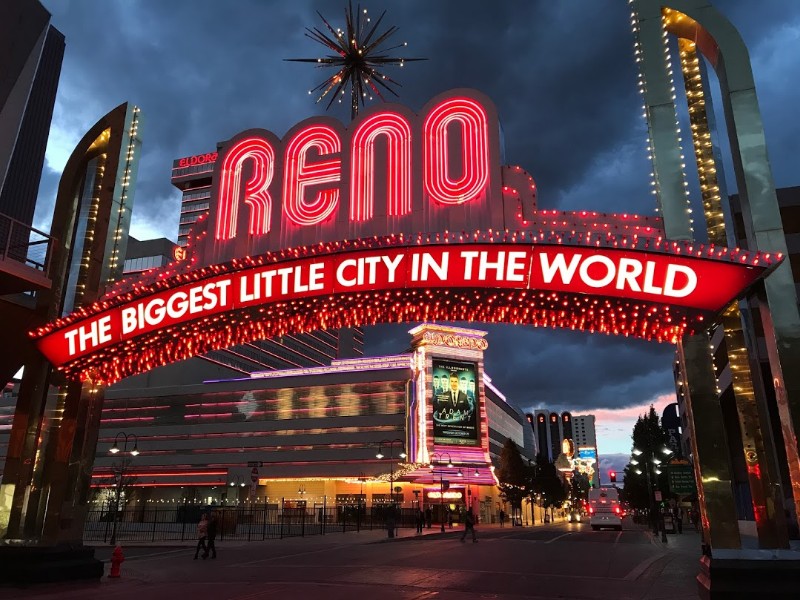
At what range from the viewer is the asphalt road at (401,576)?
478 inches

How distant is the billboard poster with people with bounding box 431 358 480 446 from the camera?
80625 millimetres

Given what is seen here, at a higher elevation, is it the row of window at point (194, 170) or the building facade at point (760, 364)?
the row of window at point (194, 170)

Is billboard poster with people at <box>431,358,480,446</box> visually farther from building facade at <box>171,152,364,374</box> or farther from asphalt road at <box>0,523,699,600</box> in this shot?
building facade at <box>171,152,364,374</box>

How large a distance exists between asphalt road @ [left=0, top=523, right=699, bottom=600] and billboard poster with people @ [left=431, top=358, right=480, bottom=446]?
188 ft

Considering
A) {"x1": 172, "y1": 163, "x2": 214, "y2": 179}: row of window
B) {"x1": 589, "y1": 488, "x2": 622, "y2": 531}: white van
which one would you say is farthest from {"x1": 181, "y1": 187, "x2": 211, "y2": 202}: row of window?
{"x1": 589, "y1": 488, "x2": 622, "y2": 531}: white van

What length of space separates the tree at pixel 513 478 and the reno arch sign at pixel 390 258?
70.6m

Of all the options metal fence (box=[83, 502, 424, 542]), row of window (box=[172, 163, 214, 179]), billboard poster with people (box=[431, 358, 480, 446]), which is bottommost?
metal fence (box=[83, 502, 424, 542])

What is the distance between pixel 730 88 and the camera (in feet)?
38.5

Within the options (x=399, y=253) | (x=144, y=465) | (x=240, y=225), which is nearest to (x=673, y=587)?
(x=399, y=253)

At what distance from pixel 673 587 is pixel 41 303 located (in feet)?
53.3

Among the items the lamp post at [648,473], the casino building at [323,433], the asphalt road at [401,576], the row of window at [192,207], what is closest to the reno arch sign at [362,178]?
the asphalt road at [401,576]

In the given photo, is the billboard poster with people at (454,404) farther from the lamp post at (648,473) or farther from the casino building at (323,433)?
the lamp post at (648,473)

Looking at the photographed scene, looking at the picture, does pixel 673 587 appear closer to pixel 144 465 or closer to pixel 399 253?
pixel 399 253

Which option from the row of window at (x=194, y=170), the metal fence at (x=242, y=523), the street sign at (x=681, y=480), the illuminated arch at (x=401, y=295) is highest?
the row of window at (x=194, y=170)
